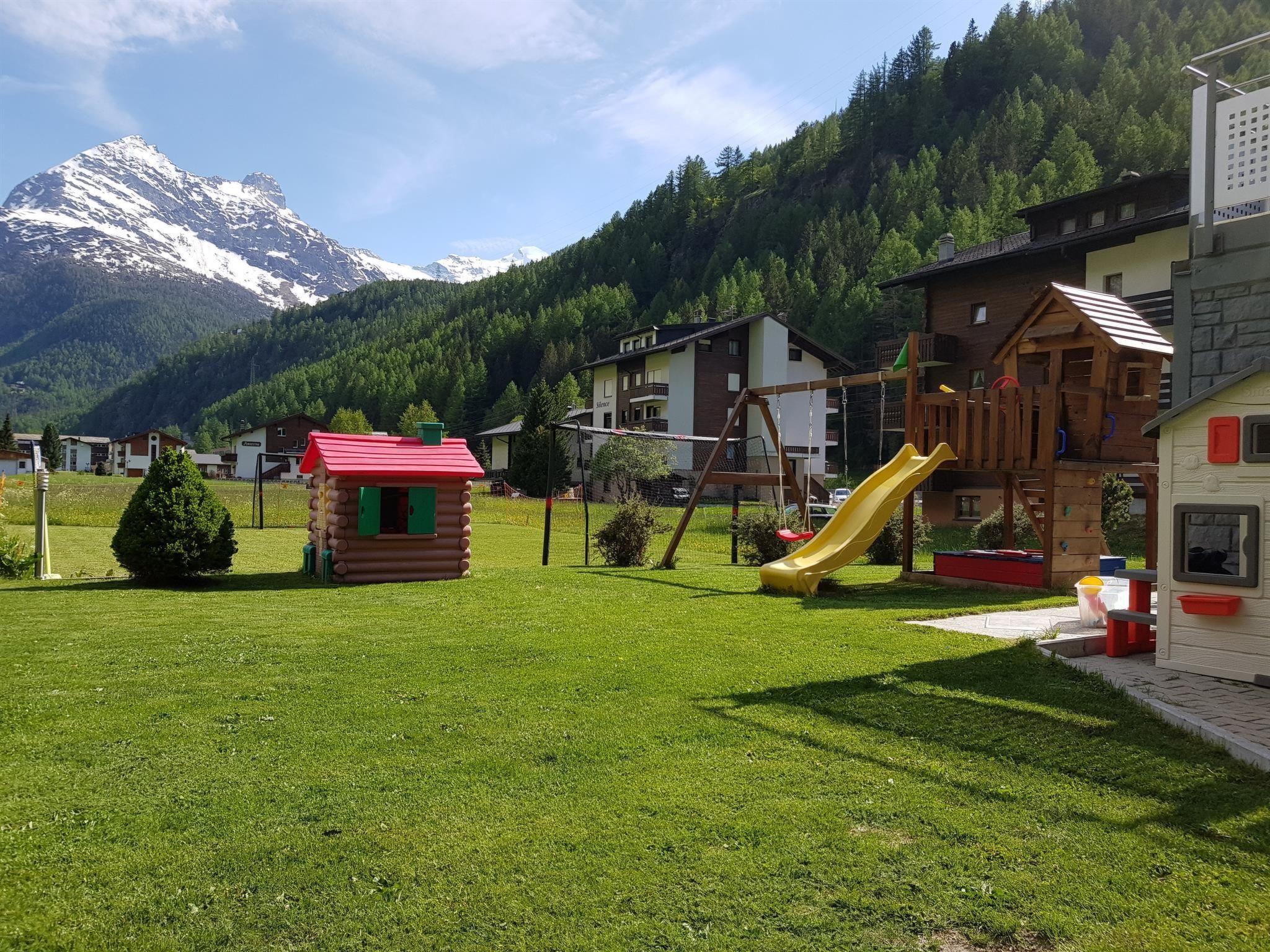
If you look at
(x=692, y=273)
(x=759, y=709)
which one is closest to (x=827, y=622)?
(x=759, y=709)

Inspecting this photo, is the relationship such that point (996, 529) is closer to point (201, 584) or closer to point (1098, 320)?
point (1098, 320)

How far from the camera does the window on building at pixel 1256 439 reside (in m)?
6.33

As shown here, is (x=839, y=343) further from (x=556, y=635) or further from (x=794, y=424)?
(x=556, y=635)

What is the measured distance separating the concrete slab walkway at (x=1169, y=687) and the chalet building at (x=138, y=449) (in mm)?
118832

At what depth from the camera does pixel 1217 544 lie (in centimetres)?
689

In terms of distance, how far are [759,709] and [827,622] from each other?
145 inches

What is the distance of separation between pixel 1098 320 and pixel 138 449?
126 m

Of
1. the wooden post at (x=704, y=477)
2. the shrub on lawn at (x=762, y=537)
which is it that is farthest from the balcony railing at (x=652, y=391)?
→ the wooden post at (x=704, y=477)

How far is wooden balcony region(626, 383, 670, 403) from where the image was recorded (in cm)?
5713

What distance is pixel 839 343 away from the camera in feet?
264

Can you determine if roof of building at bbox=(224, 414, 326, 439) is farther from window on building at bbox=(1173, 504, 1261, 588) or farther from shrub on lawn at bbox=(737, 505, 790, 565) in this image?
window on building at bbox=(1173, 504, 1261, 588)

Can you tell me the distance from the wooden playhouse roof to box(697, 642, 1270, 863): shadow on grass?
23.4 feet

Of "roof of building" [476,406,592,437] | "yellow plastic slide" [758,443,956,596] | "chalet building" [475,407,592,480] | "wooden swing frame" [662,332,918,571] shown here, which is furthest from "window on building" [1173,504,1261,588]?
"roof of building" [476,406,592,437]

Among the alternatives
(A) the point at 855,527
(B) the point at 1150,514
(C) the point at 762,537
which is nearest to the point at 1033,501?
(B) the point at 1150,514
